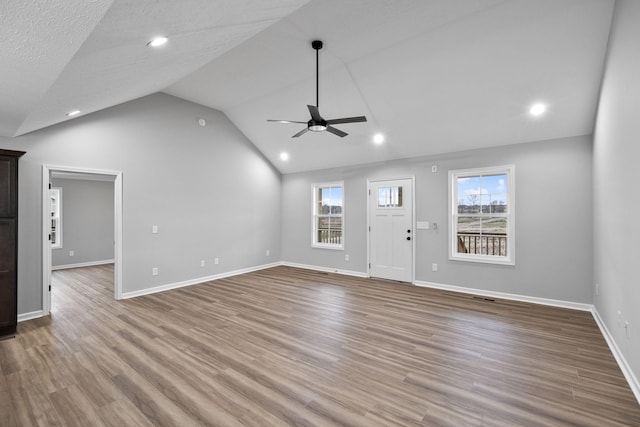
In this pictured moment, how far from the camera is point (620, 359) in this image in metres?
2.67

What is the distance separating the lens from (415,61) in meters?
3.83

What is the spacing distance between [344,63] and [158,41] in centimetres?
271

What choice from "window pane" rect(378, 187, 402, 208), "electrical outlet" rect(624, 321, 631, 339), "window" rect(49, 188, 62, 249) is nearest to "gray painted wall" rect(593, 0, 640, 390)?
"electrical outlet" rect(624, 321, 631, 339)

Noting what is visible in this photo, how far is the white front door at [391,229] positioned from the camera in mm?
5836

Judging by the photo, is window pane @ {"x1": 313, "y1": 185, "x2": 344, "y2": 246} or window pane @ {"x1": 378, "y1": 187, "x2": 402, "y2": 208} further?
window pane @ {"x1": 313, "y1": 185, "x2": 344, "y2": 246}

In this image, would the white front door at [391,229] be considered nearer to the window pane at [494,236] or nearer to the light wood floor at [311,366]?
the window pane at [494,236]

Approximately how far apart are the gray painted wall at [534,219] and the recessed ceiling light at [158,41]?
4728 mm

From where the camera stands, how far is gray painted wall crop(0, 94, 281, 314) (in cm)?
396

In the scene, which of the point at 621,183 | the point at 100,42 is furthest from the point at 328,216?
the point at 100,42

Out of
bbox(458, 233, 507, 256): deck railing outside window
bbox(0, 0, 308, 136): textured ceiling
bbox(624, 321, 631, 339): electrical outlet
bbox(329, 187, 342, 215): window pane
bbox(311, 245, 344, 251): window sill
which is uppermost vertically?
bbox(0, 0, 308, 136): textured ceiling

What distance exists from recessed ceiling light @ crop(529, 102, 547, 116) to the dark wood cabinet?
21.4ft

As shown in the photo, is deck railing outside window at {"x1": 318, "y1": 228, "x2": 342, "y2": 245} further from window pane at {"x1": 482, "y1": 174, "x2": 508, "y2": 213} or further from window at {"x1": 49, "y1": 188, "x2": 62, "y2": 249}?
window at {"x1": 49, "y1": 188, "x2": 62, "y2": 249}

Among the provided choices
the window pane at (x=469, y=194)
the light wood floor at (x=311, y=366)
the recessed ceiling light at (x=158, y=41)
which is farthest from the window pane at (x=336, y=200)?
the recessed ceiling light at (x=158, y=41)

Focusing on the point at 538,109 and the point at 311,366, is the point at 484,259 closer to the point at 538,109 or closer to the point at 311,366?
the point at 538,109
